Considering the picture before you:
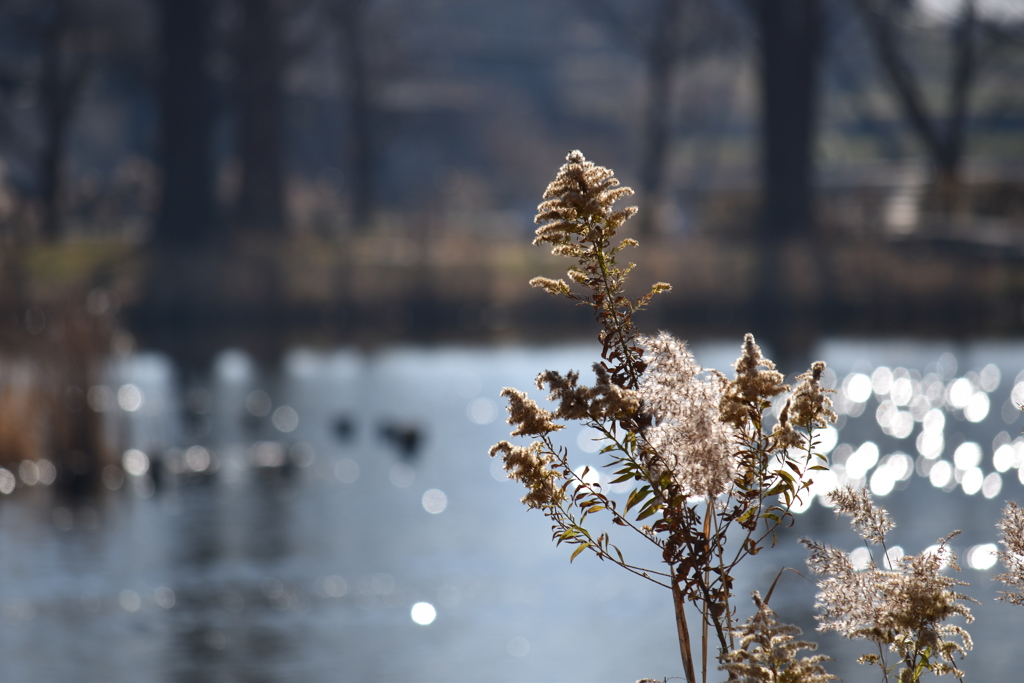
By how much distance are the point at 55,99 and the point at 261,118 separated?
26.3 feet

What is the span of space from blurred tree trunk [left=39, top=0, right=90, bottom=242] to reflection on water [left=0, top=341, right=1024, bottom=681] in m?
20.2

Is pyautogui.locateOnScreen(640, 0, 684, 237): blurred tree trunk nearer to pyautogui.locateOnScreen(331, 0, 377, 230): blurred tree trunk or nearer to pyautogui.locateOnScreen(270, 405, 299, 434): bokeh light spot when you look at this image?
pyautogui.locateOnScreen(331, 0, 377, 230): blurred tree trunk

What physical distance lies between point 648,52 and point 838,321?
19.7 meters

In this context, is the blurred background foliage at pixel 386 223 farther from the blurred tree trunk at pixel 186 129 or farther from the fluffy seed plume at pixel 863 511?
the fluffy seed plume at pixel 863 511

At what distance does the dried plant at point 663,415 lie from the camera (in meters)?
2.79

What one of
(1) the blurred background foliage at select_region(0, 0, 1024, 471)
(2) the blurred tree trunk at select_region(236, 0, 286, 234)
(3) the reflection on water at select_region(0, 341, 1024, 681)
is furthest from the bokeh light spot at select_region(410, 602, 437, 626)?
(2) the blurred tree trunk at select_region(236, 0, 286, 234)

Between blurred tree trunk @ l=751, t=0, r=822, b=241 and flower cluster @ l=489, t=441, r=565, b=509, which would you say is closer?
flower cluster @ l=489, t=441, r=565, b=509

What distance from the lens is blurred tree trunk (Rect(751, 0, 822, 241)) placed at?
1142 inches

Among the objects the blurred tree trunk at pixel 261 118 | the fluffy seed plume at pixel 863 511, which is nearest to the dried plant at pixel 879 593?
the fluffy seed plume at pixel 863 511

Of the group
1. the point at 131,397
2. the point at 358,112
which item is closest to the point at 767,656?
the point at 131,397

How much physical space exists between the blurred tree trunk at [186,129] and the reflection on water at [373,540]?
10.8 meters

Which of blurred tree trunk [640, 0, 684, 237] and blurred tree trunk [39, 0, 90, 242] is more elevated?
blurred tree trunk [640, 0, 684, 237]

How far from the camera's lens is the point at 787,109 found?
1168 inches

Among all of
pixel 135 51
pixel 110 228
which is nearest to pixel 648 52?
pixel 135 51
